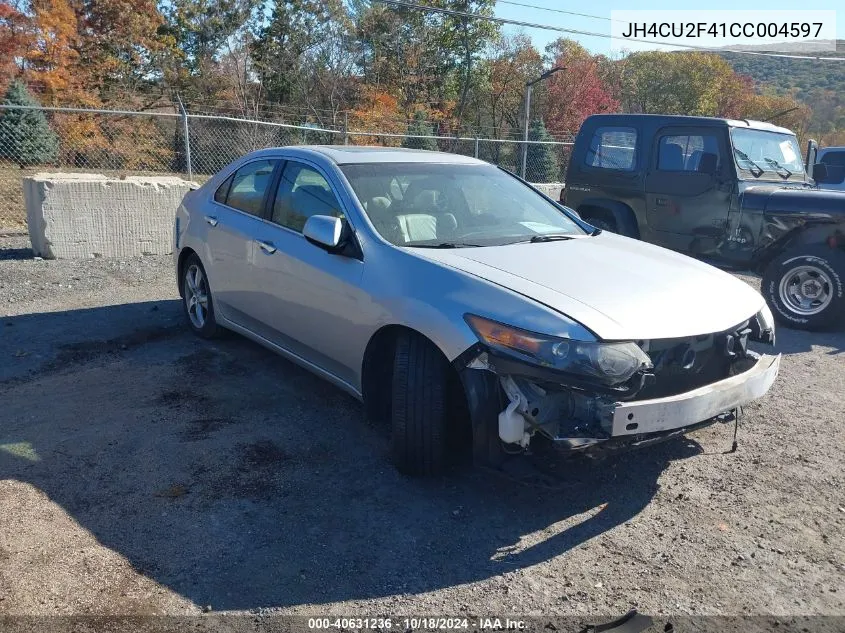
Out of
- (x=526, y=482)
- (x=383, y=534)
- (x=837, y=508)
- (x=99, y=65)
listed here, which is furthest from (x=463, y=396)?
(x=99, y=65)

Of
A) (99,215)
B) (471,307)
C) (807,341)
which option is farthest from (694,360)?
(99,215)

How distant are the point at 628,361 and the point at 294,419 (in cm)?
217

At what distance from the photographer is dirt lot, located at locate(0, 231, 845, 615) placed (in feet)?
9.35

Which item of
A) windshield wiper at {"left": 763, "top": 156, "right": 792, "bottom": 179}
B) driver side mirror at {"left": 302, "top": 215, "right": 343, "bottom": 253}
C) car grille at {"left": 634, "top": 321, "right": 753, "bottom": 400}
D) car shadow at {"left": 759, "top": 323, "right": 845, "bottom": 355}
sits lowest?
car shadow at {"left": 759, "top": 323, "right": 845, "bottom": 355}

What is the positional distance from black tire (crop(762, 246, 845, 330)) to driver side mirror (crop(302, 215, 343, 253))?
506 centimetres

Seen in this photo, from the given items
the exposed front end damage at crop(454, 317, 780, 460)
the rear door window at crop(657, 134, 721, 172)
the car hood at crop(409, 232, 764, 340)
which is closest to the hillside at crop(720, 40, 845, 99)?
the rear door window at crop(657, 134, 721, 172)

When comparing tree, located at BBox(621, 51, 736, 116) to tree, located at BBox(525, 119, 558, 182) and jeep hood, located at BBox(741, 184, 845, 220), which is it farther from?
jeep hood, located at BBox(741, 184, 845, 220)

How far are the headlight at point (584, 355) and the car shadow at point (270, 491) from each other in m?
0.57

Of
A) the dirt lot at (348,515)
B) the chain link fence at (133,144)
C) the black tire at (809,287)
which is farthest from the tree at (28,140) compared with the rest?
the black tire at (809,287)

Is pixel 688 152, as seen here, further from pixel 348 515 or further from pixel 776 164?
pixel 348 515

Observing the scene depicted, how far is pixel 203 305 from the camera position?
5945 millimetres

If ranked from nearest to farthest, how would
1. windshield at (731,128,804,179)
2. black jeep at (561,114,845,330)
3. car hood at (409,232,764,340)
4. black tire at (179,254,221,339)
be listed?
car hood at (409,232,764,340) < black tire at (179,254,221,339) < black jeep at (561,114,845,330) < windshield at (731,128,804,179)

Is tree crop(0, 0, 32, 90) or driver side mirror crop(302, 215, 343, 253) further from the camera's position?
tree crop(0, 0, 32, 90)

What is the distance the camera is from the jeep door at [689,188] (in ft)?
25.4
